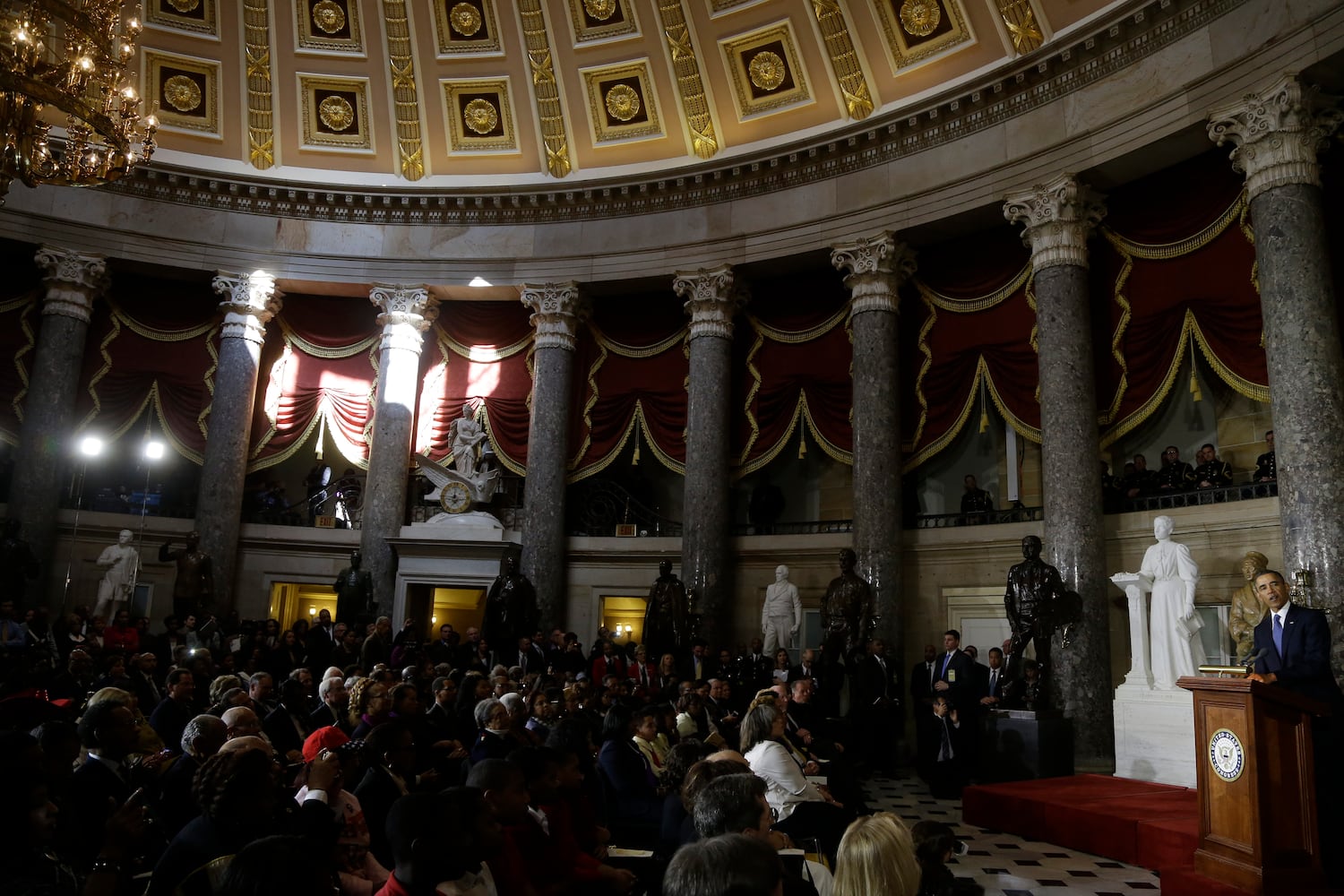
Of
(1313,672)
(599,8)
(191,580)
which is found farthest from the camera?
(599,8)

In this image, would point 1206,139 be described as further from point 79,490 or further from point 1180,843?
point 79,490

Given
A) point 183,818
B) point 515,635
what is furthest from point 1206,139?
point 183,818

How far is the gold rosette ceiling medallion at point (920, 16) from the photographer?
14.1 m

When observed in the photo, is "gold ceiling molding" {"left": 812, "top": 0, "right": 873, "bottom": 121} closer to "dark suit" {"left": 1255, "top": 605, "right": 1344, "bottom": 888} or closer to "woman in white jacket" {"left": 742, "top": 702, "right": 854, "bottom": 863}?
"dark suit" {"left": 1255, "top": 605, "right": 1344, "bottom": 888}

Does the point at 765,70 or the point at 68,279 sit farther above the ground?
the point at 765,70

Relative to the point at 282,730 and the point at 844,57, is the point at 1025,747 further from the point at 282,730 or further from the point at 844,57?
the point at 844,57

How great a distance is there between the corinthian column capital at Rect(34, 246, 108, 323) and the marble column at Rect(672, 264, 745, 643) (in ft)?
32.0

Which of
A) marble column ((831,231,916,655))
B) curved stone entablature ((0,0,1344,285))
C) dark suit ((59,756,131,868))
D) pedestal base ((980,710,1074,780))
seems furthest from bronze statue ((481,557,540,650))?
dark suit ((59,756,131,868))

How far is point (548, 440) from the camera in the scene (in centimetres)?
1603

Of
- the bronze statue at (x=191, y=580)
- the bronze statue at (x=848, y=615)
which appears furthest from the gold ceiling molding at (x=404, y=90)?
the bronze statue at (x=848, y=615)

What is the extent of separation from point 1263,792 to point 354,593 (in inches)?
498

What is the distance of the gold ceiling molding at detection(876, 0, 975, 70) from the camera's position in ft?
45.5

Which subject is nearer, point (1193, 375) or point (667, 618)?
point (1193, 375)

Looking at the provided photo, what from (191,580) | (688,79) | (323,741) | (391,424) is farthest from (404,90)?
(323,741)
